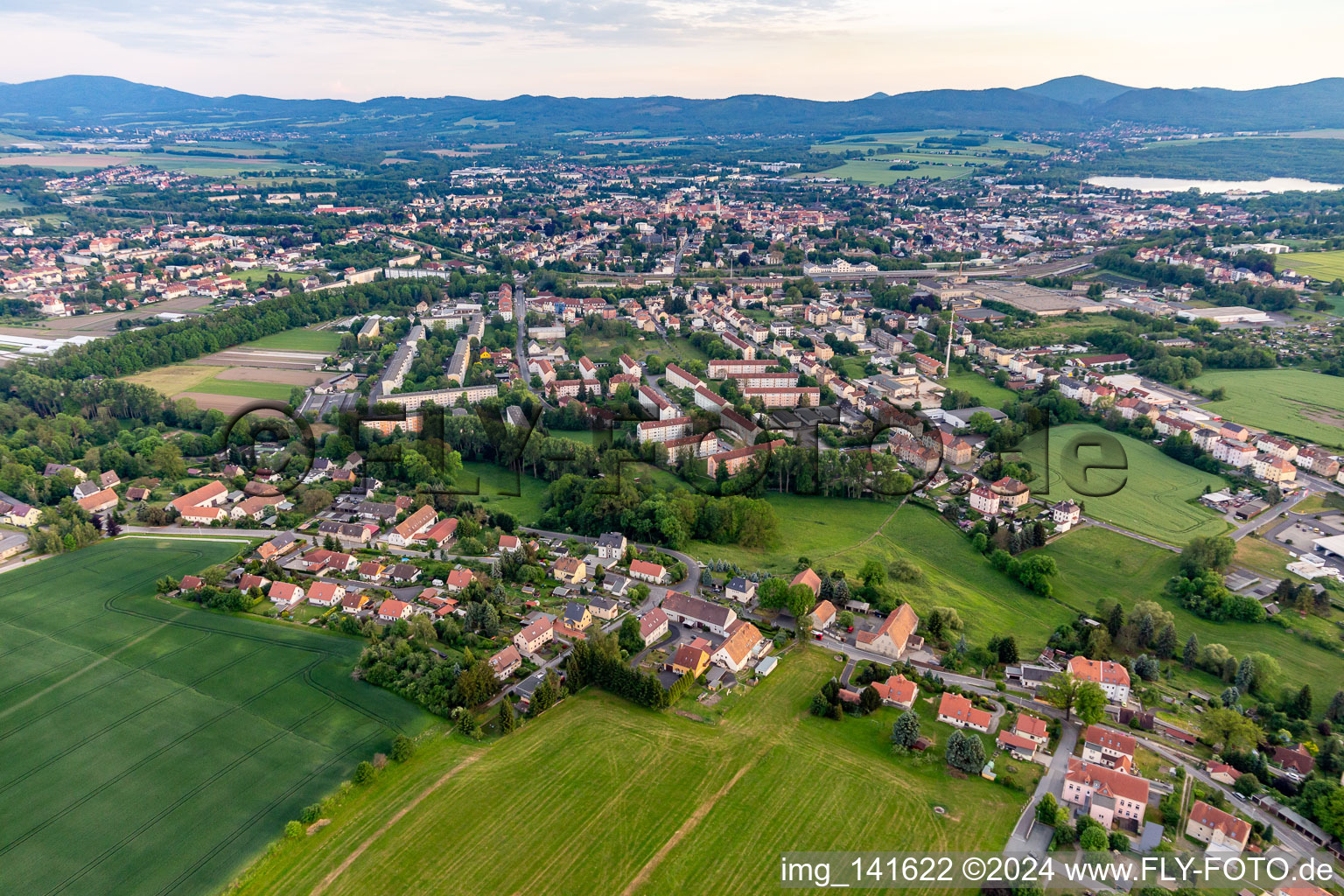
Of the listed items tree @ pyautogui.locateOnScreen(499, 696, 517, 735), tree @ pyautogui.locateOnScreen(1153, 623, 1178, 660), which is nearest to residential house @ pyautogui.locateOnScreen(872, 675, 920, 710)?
tree @ pyautogui.locateOnScreen(1153, 623, 1178, 660)

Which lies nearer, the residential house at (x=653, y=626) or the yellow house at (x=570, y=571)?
the residential house at (x=653, y=626)

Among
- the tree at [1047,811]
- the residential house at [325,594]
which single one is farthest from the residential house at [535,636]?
the tree at [1047,811]

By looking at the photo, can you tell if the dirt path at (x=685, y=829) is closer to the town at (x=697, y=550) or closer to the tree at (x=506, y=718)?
the town at (x=697, y=550)

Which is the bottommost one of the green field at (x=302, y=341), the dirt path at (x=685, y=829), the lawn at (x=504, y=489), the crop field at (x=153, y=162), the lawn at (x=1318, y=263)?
the dirt path at (x=685, y=829)

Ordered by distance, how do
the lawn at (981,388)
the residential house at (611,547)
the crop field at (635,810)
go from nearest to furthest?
the crop field at (635,810) → the residential house at (611,547) → the lawn at (981,388)

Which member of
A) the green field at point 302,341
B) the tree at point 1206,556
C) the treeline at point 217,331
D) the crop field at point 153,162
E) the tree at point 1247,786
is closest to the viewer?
the tree at point 1247,786

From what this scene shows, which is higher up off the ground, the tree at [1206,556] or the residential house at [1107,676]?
the tree at [1206,556]

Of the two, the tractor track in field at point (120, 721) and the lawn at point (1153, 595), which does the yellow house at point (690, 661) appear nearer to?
the tractor track in field at point (120, 721)

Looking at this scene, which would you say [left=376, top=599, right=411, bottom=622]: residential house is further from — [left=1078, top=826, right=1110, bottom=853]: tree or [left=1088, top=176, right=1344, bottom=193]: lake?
[left=1088, top=176, right=1344, bottom=193]: lake
